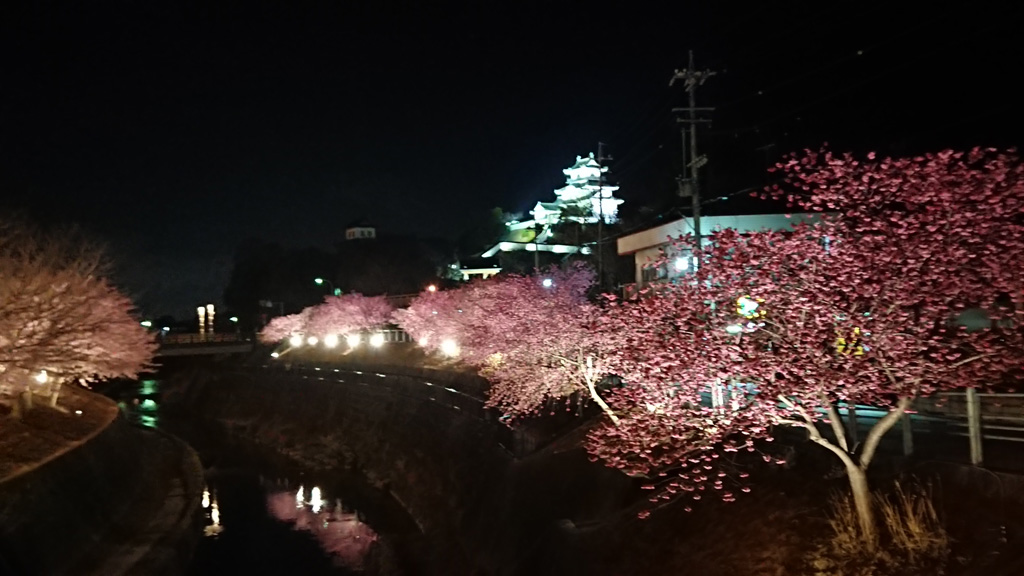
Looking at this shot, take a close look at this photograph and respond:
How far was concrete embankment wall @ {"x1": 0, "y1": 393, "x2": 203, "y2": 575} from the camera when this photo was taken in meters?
19.9

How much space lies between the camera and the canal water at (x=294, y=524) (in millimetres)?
25938

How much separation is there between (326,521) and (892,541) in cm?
2550

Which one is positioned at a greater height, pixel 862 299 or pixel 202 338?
pixel 862 299

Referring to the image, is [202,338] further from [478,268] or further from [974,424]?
[974,424]

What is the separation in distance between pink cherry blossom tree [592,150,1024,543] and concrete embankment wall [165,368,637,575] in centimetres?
587

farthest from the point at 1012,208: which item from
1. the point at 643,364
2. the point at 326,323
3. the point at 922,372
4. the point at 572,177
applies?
the point at 572,177

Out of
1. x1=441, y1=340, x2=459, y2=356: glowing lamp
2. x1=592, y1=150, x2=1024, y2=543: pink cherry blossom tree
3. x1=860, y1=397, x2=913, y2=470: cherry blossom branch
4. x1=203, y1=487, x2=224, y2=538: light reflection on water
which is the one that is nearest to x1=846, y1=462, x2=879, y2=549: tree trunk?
x1=592, y1=150, x2=1024, y2=543: pink cherry blossom tree

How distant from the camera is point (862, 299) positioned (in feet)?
32.7

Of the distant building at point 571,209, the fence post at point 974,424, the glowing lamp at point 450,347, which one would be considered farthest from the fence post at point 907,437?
the distant building at point 571,209

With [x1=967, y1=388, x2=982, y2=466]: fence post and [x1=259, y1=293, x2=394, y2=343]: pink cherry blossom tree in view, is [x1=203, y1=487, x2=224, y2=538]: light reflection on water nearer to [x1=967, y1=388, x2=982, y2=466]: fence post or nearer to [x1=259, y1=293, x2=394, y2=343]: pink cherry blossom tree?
[x1=259, y1=293, x2=394, y2=343]: pink cherry blossom tree

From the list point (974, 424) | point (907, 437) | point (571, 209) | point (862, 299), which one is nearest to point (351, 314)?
point (571, 209)

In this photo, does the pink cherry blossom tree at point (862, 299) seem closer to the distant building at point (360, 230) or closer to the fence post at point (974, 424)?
the fence post at point (974, 424)

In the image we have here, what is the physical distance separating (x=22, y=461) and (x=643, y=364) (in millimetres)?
19330

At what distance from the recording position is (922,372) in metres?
9.87
